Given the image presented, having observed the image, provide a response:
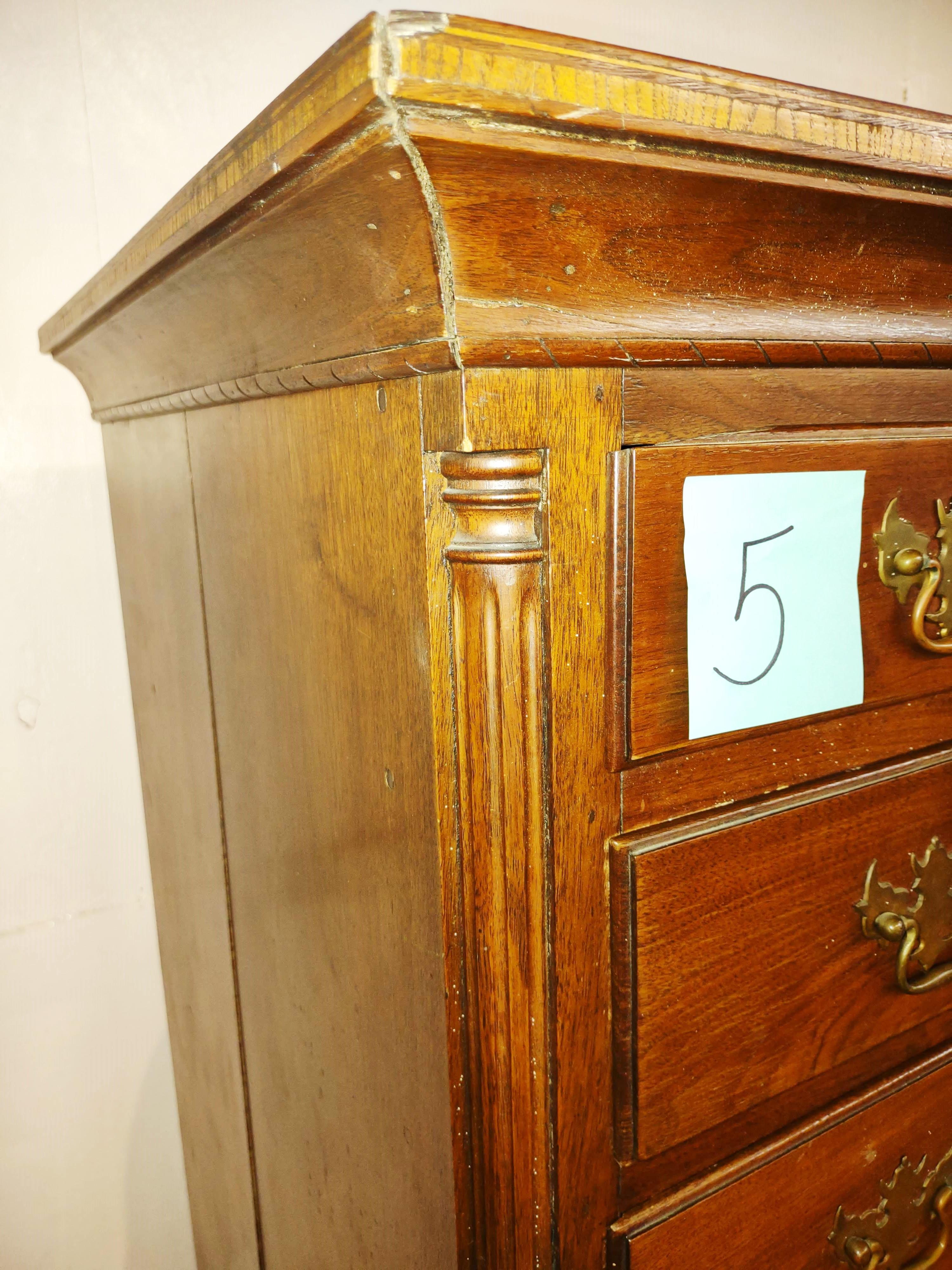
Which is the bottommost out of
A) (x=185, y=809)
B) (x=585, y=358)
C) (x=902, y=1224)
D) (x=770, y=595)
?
(x=902, y=1224)

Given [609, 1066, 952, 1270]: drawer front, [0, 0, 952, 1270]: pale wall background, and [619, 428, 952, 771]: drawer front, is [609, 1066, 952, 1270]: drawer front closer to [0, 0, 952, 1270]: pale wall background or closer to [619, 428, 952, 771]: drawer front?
[619, 428, 952, 771]: drawer front

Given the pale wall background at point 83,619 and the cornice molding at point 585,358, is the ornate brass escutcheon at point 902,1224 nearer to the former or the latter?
the cornice molding at point 585,358

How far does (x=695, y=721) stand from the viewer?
1.34 feet

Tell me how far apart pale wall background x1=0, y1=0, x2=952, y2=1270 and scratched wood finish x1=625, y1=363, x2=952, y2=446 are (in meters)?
0.71

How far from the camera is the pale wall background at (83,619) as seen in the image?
2.77 ft

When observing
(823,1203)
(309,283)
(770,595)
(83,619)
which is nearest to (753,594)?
(770,595)

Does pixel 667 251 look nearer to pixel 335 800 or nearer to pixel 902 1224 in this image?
pixel 335 800

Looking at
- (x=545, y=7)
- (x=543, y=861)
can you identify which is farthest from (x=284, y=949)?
(x=545, y=7)

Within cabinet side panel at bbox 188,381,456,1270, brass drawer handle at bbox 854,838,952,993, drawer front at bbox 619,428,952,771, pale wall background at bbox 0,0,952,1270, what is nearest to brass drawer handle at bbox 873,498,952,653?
drawer front at bbox 619,428,952,771

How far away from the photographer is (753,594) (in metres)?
0.41

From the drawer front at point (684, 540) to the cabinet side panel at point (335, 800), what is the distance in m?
0.09

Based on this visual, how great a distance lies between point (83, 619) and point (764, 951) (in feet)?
2.45

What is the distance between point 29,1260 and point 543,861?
38.4 inches

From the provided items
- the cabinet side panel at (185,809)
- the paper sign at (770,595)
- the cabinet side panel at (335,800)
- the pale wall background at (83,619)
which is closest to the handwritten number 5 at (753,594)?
the paper sign at (770,595)
